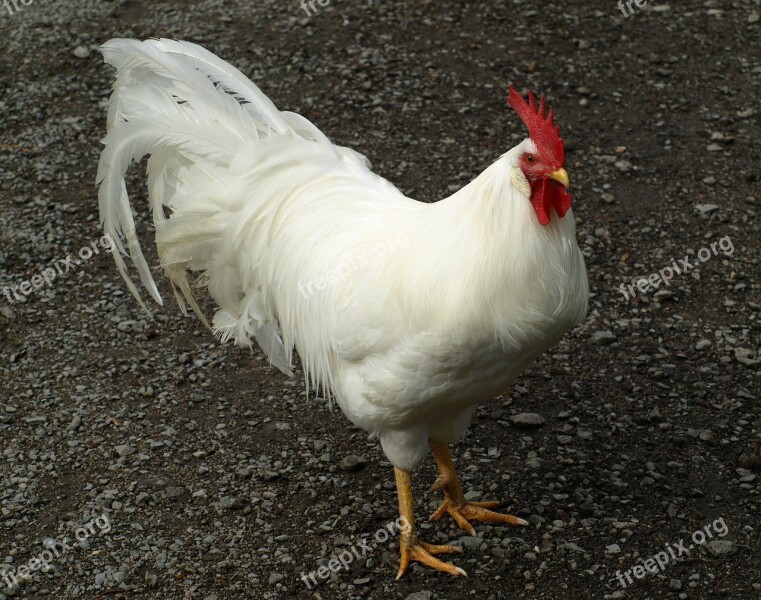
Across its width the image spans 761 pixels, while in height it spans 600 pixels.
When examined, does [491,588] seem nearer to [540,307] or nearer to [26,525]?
[540,307]

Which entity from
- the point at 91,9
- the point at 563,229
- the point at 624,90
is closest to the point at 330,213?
the point at 563,229

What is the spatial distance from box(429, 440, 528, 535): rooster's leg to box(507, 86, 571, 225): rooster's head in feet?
6.69

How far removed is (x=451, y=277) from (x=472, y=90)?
5604mm


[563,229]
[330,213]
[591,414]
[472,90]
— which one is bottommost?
[591,414]

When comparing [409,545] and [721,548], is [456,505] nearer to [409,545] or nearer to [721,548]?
[409,545]

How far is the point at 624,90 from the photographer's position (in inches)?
380

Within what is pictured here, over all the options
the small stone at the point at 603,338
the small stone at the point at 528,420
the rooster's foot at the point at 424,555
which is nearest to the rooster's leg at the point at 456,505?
the rooster's foot at the point at 424,555

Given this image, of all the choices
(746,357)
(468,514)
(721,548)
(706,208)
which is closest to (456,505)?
(468,514)

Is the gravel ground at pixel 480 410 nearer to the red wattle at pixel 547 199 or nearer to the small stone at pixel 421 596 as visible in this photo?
the small stone at pixel 421 596

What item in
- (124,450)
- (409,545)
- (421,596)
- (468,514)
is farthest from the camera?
(124,450)

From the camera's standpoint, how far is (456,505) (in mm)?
5844

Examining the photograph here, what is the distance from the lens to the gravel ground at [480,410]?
5.58 m

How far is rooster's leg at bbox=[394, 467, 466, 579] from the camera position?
5484 mm

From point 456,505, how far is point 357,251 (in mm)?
1905
